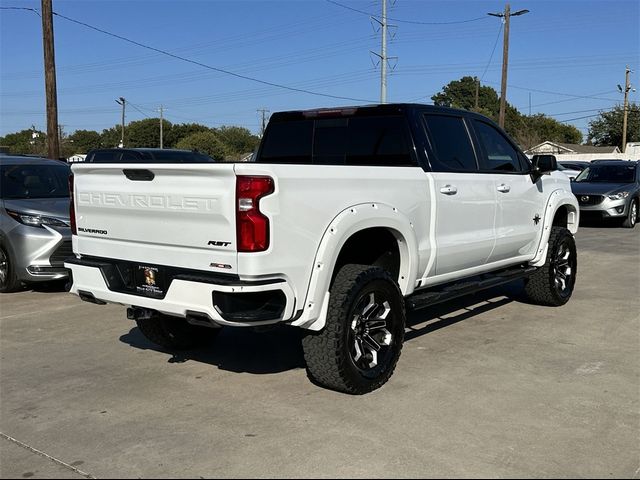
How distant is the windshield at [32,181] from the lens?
8492 millimetres

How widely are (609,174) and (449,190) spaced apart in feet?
44.9

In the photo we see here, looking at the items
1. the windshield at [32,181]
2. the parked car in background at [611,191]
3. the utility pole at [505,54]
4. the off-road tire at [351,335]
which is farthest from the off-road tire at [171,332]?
the utility pole at [505,54]

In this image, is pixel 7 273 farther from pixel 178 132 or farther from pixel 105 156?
pixel 178 132

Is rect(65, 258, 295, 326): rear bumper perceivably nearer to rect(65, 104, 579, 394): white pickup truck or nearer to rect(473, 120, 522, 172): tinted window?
rect(65, 104, 579, 394): white pickup truck

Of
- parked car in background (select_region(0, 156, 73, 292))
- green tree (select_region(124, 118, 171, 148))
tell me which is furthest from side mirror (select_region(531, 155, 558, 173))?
green tree (select_region(124, 118, 171, 148))

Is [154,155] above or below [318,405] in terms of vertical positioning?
above

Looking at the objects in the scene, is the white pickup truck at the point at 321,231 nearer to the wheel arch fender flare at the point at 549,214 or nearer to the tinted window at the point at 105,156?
the wheel arch fender flare at the point at 549,214

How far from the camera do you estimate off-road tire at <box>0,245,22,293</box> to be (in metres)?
7.89

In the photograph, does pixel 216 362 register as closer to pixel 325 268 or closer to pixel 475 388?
pixel 325 268

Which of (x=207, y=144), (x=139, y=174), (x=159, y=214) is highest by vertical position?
(x=207, y=144)

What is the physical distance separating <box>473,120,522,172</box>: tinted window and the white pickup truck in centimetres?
2

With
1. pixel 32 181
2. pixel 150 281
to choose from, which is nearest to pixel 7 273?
pixel 32 181

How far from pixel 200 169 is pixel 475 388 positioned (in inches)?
96.4

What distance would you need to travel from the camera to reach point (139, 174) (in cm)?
428
